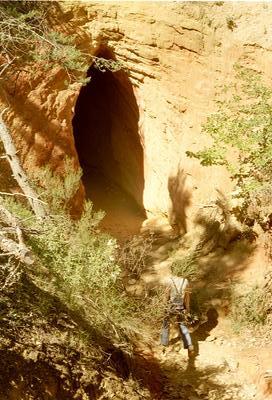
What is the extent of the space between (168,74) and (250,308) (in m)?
5.05

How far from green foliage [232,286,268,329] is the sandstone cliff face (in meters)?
2.40

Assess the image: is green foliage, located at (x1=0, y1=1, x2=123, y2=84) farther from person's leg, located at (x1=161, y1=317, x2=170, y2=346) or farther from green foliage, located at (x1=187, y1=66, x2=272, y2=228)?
person's leg, located at (x1=161, y1=317, x2=170, y2=346)

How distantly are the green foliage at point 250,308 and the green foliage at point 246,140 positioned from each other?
143 cm

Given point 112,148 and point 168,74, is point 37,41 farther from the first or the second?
point 112,148

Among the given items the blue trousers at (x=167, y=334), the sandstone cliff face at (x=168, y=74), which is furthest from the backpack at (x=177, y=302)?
the sandstone cliff face at (x=168, y=74)

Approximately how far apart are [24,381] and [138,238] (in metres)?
5.85

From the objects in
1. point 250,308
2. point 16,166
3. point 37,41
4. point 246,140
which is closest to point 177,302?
point 250,308

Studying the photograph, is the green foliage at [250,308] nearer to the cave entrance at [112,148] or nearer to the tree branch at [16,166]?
the tree branch at [16,166]

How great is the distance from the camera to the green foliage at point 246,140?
7.95 metres

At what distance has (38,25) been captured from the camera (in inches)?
332

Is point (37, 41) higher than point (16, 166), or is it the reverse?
point (37, 41)

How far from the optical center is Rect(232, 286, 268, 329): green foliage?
7.41 meters

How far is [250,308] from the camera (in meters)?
7.50

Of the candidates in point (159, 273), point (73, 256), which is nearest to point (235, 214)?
point (159, 273)
